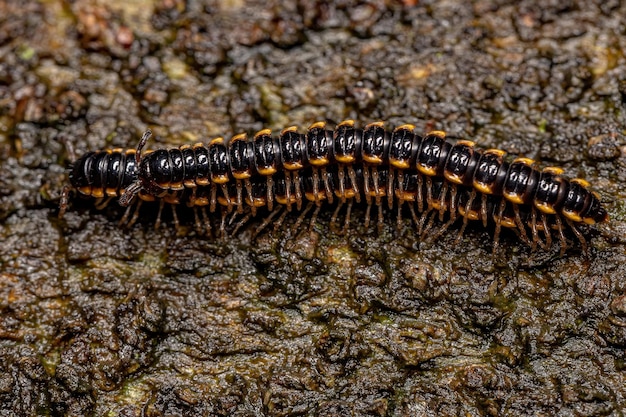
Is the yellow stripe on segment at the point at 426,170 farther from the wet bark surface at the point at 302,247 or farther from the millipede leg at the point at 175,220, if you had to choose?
the millipede leg at the point at 175,220

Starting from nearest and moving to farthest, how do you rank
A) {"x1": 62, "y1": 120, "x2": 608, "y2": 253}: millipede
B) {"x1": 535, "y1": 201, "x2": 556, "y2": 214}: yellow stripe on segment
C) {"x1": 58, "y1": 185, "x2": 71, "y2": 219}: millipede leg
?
{"x1": 535, "y1": 201, "x2": 556, "y2": 214}: yellow stripe on segment → {"x1": 62, "y1": 120, "x2": 608, "y2": 253}: millipede → {"x1": 58, "y1": 185, "x2": 71, "y2": 219}: millipede leg

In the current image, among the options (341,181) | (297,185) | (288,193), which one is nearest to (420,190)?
(341,181)

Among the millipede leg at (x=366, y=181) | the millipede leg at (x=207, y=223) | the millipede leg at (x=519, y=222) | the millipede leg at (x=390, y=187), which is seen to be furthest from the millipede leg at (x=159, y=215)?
the millipede leg at (x=519, y=222)

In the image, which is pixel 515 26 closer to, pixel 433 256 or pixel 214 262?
pixel 433 256

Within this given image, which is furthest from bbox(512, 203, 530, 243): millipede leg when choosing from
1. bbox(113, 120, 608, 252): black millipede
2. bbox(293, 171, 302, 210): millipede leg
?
bbox(293, 171, 302, 210): millipede leg

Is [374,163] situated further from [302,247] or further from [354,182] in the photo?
[302,247]

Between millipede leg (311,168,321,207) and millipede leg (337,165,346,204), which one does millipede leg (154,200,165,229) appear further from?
millipede leg (337,165,346,204)
